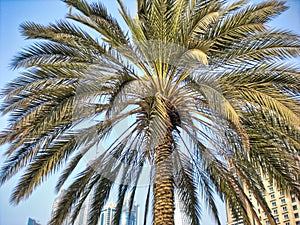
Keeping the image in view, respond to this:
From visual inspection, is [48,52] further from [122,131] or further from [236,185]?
[236,185]

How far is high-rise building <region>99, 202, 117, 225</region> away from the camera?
8123mm

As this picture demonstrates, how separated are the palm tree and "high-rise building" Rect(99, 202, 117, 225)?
1356 mm

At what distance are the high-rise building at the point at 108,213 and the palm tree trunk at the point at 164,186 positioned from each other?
222 cm

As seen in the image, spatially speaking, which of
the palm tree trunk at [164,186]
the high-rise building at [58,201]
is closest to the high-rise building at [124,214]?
the high-rise building at [58,201]

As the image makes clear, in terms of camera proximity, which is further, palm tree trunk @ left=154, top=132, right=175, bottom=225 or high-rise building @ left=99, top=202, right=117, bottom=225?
high-rise building @ left=99, top=202, right=117, bottom=225

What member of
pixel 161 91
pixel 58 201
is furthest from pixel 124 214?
pixel 161 91

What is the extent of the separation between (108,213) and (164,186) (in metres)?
3.32

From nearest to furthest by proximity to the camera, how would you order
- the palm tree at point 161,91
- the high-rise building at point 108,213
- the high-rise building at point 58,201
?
the palm tree at point 161,91
the high-rise building at point 58,201
the high-rise building at point 108,213

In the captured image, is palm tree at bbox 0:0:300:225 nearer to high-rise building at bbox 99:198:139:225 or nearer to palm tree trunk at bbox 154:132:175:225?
palm tree trunk at bbox 154:132:175:225

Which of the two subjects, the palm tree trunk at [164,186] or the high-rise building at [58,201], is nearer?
the palm tree trunk at [164,186]

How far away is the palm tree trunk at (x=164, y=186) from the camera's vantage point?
235 inches

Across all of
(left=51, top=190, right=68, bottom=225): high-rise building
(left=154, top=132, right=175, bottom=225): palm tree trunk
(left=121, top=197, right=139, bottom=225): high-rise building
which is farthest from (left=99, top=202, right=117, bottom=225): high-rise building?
(left=154, top=132, right=175, bottom=225): palm tree trunk

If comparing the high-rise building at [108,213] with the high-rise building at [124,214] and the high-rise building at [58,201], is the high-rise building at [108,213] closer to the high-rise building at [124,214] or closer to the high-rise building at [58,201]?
the high-rise building at [124,214]

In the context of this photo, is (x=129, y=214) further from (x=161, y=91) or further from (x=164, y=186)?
(x=161, y=91)
